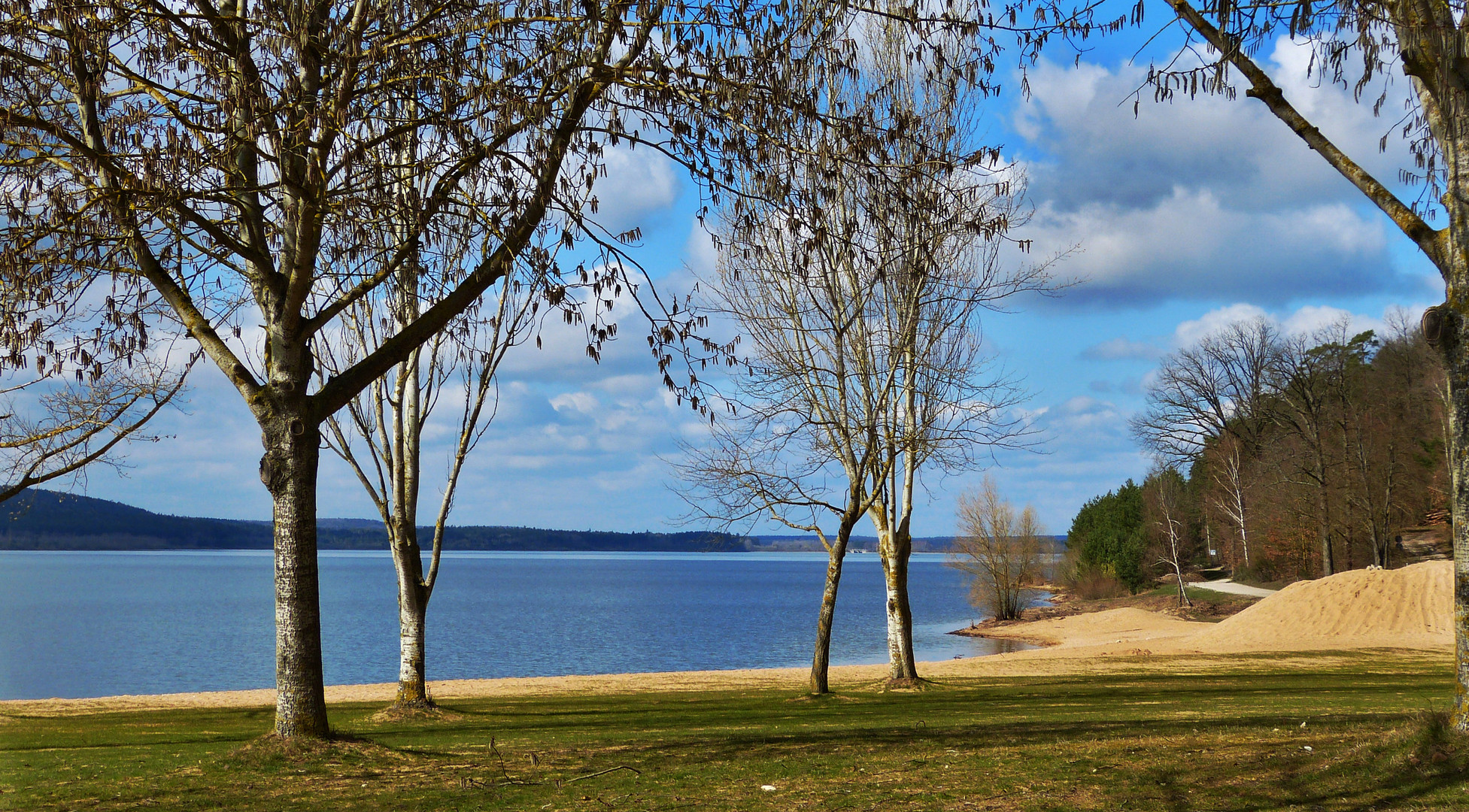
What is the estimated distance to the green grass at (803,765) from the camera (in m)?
6.05

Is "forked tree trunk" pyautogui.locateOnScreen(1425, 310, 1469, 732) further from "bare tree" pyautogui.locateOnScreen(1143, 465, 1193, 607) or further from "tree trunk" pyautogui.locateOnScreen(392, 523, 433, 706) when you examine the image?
"bare tree" pyautogui.locateOnScreen(1143, 465, 1193, 607)

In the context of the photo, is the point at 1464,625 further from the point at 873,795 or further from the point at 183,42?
the point at 183,42

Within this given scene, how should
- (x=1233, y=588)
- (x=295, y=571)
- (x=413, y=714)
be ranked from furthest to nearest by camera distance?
(x=1233, y=588) → (x=413, y=714) → (x=295, y=571)

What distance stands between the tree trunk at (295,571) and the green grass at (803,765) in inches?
11.4

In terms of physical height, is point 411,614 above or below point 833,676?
above

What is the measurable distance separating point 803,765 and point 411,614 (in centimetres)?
886

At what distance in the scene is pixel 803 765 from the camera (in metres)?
7.34

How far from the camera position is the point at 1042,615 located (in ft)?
186

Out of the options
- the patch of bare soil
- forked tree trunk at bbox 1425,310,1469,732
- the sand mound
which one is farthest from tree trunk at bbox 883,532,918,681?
the sand mound

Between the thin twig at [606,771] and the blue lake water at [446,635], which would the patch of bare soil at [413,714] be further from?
the blue lake water at [446,635]

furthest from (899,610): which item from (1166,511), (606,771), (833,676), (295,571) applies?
(1166,511)

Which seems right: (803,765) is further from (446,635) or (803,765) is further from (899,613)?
(446,635)

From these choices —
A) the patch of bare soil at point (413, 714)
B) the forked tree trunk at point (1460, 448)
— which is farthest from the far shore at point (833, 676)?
the forked tree trunk at point (1460, 448)

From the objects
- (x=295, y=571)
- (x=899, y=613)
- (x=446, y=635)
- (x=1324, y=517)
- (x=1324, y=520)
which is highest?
(x=295, y=571)
